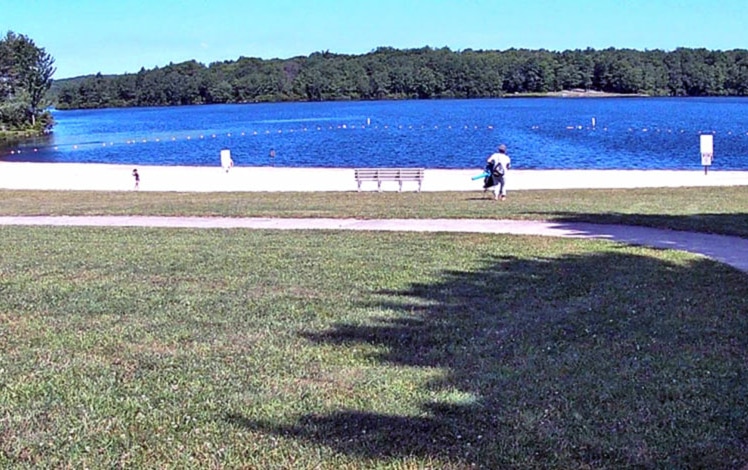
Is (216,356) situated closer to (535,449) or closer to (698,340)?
(535,449)

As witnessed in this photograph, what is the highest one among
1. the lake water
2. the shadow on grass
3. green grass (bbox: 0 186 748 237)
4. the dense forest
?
the dense forest

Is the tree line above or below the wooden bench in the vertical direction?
above

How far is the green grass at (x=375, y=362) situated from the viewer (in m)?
4.62

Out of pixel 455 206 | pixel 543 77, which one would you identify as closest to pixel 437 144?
pixel 455 206

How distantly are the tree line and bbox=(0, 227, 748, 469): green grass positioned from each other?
9915 centimetres

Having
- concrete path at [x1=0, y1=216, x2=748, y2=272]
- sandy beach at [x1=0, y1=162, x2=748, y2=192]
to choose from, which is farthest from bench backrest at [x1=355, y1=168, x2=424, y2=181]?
concrete path at [x1=0, y1=216, x2=748, y2=272]

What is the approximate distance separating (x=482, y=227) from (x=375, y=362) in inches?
323

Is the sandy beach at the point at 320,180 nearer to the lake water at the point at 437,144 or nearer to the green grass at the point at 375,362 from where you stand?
the lake water at the point at 437,144

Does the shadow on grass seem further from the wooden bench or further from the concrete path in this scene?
the wooden bench

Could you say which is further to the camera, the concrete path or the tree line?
the tree line

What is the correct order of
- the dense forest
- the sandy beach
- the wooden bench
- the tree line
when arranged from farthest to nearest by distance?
1. the dense forest
2. the tree line
3. the sandy beach
4. the wooden bench

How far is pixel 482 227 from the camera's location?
46.5 feet

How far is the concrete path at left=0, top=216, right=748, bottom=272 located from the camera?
11.8m

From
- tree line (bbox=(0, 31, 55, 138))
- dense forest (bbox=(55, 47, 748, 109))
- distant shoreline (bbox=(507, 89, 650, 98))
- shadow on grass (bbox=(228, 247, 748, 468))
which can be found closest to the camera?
shadow on grass (bbox=(228, 247, 748, 468))
